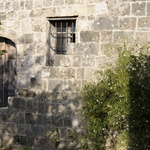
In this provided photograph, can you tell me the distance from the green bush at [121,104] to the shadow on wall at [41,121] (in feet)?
1.16

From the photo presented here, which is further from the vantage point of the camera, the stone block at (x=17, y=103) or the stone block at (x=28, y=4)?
the stone block at (x=28, y=4)

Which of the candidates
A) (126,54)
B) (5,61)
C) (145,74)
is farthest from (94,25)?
(5,61)

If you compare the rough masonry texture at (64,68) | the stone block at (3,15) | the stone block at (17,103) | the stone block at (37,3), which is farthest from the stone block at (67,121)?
the stone block at (3,15)

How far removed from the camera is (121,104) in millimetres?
4109

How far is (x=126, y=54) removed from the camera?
168 inches

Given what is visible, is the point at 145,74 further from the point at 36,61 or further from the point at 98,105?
the point at 36,61

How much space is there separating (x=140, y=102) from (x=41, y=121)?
2.09m

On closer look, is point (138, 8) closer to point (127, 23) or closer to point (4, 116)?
point (127, 23)

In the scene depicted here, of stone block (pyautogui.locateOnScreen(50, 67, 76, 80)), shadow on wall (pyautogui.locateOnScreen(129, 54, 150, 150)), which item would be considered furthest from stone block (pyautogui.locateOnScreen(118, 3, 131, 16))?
stone block (pyautogui.locateOnScreen(50, 67, 76, 80))

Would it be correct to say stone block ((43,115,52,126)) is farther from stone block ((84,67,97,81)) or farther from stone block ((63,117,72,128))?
stone block ((84,67,97,81))

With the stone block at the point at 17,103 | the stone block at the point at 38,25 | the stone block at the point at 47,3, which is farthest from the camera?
the stone block at the point at 38,25

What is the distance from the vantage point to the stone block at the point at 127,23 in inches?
184

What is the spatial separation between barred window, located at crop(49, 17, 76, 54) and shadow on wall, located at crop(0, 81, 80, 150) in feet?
4.50

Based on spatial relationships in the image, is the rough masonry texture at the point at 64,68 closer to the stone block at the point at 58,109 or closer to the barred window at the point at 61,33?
the stone block at the point at 58,109
